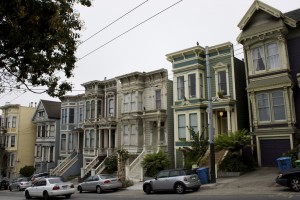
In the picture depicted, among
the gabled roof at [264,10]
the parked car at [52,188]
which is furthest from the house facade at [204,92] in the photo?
the parked car at [52,188]

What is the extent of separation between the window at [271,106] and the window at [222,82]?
349cm

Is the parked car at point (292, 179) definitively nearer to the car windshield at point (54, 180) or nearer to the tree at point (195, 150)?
the tree at point (195, 150)

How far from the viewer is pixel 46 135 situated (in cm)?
4944

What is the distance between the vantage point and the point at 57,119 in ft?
160

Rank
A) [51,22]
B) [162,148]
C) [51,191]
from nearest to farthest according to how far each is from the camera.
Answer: [51,22] → [51,191] → [162,148]

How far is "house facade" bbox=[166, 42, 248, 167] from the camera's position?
26.5m

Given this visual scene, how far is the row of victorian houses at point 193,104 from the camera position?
23297 mm

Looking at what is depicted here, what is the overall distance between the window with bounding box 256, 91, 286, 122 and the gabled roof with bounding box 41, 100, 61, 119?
34.7 metres

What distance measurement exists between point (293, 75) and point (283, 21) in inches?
167

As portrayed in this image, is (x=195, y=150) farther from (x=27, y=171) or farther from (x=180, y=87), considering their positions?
(x=27, y=171)

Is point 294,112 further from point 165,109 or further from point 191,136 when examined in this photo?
point 165,109

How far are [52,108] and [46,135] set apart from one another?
4775mm

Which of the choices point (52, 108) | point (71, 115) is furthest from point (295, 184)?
point (52, 108)

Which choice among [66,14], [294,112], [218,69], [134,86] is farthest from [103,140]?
[66,14]
